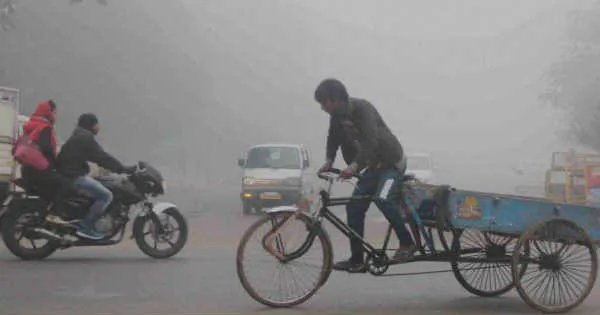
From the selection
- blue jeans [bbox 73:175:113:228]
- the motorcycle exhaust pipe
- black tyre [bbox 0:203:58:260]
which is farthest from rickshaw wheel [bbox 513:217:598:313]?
black tyre [bbox 0:203:58:260]

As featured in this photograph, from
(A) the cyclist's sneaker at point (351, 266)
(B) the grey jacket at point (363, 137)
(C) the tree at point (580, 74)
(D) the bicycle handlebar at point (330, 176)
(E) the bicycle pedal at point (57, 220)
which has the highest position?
(C) the tree at point (580, 74)

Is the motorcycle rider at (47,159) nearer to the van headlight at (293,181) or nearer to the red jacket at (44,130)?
the red jacket at (44,130)

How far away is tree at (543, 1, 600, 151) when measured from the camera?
1617 inches

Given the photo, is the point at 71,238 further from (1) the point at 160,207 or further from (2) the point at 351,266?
(2) the point at 351,266

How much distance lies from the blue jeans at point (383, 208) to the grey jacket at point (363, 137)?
10cm

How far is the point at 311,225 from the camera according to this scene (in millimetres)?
7156

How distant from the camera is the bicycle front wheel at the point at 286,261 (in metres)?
7.07

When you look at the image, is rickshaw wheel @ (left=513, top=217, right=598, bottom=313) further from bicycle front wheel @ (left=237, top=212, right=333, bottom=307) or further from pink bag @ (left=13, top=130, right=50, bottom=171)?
pink bag @ (left=13, top=130, right=50, bottom=171)

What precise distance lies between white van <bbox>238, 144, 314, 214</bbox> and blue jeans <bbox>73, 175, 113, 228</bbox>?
39.1ft

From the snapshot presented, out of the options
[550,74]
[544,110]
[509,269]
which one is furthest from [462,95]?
[509,269]

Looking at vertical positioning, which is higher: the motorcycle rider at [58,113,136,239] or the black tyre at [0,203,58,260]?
the motorcycle rider at [58,113,136,239]

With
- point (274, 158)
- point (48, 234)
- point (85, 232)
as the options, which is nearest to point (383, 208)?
point (85, 232)

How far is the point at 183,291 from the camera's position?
329 inches

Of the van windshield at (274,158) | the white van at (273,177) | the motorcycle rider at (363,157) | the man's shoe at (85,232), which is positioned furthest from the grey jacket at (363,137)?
the van windshield at (274,158)
